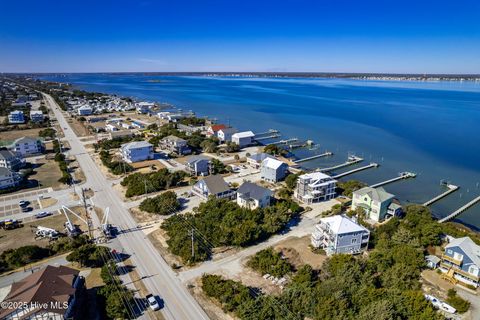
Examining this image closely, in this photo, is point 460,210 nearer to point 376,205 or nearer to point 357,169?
point 376,205

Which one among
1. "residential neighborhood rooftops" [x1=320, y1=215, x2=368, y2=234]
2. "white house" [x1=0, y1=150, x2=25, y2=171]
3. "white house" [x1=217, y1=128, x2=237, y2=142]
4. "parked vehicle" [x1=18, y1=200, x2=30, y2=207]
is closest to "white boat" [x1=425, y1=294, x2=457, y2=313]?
"residential neighborhood rooftops" [x1=320, y1=215, x2=368, y2=234]

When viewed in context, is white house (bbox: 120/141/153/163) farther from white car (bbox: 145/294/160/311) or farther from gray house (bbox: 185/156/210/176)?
white car (bbox: 145/294/160/311)

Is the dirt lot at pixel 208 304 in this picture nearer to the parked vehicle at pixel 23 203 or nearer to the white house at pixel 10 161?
the parked vehicle at pixel 23 203

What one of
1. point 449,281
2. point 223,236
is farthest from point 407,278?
point 223,236

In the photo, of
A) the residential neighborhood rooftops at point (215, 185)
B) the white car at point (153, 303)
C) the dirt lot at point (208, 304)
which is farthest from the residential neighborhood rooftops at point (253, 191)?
the white car at point (153, 303)

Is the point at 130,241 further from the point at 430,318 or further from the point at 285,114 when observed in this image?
the point at 285,114

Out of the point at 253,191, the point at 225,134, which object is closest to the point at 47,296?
the point at 253,191
